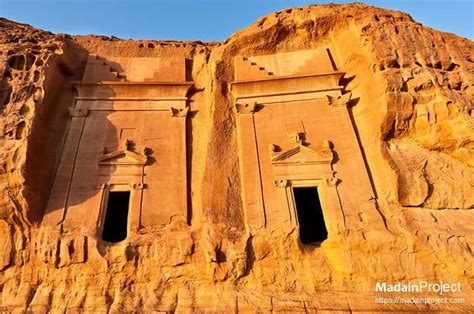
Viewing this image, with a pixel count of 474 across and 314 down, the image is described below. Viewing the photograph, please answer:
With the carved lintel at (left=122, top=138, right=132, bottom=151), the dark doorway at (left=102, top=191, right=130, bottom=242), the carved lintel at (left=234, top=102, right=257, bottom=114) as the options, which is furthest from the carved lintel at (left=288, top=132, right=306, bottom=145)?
the dark doorway at (left=102, top=191, right=130, bottom=242)

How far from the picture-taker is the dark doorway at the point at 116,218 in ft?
32.5

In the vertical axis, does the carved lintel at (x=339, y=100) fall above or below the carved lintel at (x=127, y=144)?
above

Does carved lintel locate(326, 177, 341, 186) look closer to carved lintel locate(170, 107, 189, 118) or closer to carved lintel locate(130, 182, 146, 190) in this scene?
carved lintel locate(170, 107, 189, 118)

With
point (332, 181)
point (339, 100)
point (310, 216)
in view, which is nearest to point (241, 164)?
point (332, 181)

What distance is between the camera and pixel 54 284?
25.3 ft

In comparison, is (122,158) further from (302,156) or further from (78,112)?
(302,156)

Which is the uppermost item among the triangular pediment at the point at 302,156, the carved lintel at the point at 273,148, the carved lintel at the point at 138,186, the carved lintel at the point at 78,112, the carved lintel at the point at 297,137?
the carved lintel at the point at 78,112

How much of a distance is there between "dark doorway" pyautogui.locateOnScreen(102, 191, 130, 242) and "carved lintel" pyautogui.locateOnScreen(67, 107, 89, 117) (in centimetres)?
283

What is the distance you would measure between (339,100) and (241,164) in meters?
3.80

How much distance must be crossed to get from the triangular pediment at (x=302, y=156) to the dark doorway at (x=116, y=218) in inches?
175

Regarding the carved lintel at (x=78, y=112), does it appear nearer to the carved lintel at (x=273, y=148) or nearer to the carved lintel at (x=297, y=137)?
the carved lintel at (x=273, y=148)

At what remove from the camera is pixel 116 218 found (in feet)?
34.1

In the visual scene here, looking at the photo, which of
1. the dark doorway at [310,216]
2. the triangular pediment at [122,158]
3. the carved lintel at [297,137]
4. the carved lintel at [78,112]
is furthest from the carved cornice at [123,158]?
the dark doorway at [310,216]

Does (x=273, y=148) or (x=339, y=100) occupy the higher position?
(x=339, y=100)
